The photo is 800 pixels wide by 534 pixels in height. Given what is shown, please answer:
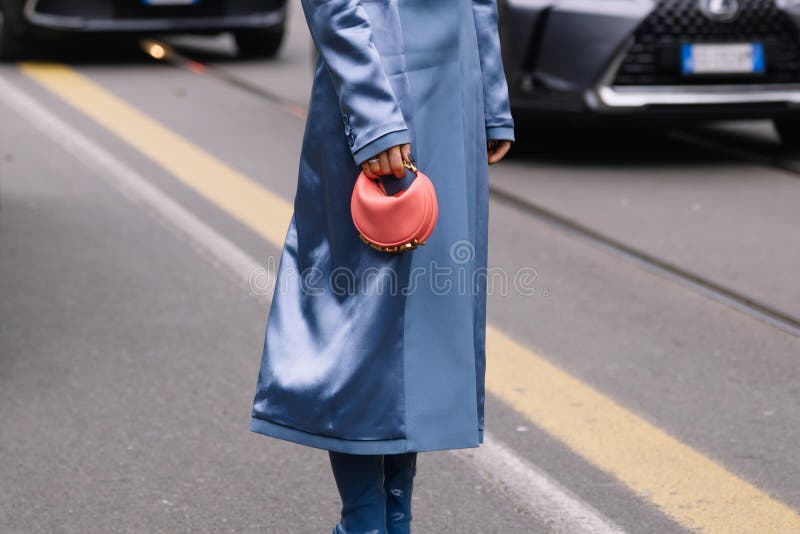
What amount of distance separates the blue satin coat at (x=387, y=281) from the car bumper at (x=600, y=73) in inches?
186

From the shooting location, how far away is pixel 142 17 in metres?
11.5

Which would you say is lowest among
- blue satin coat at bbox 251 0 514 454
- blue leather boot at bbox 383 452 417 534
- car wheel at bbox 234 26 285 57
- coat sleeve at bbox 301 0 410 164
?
car wheel at bbox 234 26 285 57

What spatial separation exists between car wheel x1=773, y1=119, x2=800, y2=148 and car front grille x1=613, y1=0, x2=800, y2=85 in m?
0.70

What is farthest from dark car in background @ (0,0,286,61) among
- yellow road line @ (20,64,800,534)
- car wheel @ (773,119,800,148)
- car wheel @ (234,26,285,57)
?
yellow road line @ (20,64,800,534)

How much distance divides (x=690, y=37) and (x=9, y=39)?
5796 millimetres

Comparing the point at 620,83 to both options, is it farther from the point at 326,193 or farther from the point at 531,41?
the point at 326,193

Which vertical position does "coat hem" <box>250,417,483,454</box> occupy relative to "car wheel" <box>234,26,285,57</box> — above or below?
above

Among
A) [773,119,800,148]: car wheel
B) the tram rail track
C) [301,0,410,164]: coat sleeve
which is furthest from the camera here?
[773,119,800,148]: car wheel

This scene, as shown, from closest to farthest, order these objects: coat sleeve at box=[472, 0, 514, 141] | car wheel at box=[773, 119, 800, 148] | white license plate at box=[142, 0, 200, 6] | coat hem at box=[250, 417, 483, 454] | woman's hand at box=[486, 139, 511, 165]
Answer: coat hem at box=[250, 417, 483, 454]
coat sleeve at box=[472, 0, 514, 141]
woman's hand at box=[486, 139, 511, 165]
car wheel at box=[773, 119, 800, 148]
white license plate at box=[142, 0, 200, 6]

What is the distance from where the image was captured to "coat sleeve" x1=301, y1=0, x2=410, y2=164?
2762 mm

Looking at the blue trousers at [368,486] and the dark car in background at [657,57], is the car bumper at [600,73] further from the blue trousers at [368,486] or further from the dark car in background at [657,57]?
the blue trousers at [368,486]

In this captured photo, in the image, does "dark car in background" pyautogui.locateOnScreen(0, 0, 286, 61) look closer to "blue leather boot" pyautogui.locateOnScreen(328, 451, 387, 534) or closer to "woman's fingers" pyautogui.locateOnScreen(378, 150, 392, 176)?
"blue leather boot" pyautogui.locateOnScreen(328, 451, 387, 534)

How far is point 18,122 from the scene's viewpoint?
9008mm

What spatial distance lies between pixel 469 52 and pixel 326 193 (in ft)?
1.28
